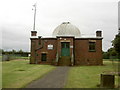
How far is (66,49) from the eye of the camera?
3284 cm

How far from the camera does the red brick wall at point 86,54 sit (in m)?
33.2

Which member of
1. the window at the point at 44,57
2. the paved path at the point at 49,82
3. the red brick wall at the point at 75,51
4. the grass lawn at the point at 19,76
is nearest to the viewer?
the paved path at the point at 49,82

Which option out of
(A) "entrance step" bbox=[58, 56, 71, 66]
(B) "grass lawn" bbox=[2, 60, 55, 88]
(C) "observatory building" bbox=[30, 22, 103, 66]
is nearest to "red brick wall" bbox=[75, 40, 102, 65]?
(C) "observatory building" bbox=[30, 22, 103, 66]

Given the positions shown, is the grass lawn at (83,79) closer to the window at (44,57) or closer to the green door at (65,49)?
the green door at (65,49)

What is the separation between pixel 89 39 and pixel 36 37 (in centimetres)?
935

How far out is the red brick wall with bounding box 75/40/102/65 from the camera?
33.2 meters

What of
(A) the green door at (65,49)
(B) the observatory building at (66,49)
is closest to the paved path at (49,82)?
(B) the observatory building at (66,49)

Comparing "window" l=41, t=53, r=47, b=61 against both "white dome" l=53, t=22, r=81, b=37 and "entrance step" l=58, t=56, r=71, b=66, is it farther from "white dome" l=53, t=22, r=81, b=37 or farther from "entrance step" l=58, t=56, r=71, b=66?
"white dome" l=53, t=22, r=81, b=37

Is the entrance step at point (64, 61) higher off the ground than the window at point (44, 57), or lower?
lower

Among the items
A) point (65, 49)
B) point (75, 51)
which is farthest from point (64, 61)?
point (75, 51)

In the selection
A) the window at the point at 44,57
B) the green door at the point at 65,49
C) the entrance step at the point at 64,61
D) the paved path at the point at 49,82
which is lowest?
the paved path at the point at 49,82

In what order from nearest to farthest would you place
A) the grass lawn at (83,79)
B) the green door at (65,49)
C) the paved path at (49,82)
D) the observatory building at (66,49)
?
1. the paved path at (49,82)
2. the grass lawn at (83,79)
3. the observatory building at (66,49)
4. the green door at (65,49)

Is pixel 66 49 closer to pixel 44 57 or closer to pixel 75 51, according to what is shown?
pixel 75 51

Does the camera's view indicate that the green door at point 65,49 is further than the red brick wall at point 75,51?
No
